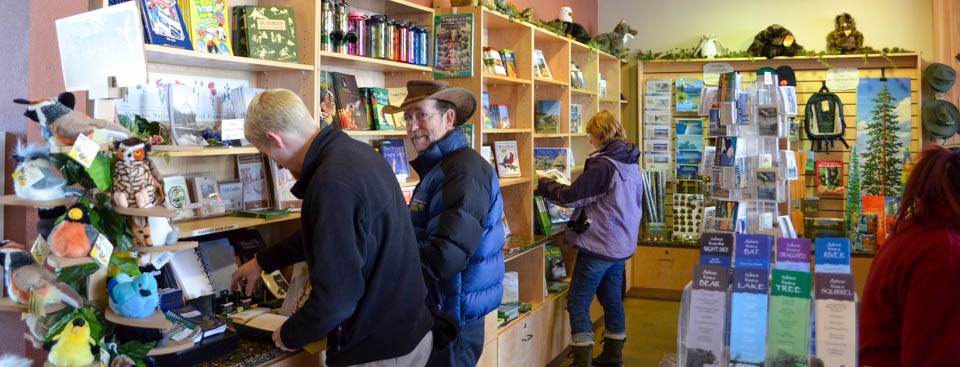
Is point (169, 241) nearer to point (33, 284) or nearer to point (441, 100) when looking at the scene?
point (33, 284)

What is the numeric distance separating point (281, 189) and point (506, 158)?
202cm

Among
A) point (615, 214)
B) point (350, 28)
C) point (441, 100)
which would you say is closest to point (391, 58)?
point (350, 28)

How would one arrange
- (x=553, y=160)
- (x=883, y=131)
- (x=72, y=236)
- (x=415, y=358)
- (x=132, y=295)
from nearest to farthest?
1. (x=72, y=236)
2. (x=132, y=295)
3. (x=415, y=358)
4. (x=553, y=160)
5. (x=883, y=131)

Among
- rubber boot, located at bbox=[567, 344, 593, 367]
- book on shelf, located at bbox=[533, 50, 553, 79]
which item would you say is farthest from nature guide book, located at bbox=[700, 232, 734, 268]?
book on shelf, located at bbox=[533, 50, 553, 79]

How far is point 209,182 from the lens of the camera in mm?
2910

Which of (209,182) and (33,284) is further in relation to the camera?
(209,182)

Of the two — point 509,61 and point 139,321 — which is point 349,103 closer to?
point 509,61

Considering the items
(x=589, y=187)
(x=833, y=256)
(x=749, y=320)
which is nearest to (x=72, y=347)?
(x=749, y=320)

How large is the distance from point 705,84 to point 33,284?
6536 mm

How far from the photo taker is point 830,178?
7.10m

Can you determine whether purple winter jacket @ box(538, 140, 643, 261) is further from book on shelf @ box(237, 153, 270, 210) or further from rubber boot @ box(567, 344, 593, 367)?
book on shelf @ box(237, 153, 270, 210)

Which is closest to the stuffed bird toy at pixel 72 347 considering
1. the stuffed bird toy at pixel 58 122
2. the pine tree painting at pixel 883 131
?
the stuffed bird toy at pixel 58 122

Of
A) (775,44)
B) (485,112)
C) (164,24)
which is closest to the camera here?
(164,24)

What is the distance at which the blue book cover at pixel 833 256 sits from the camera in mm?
2170
